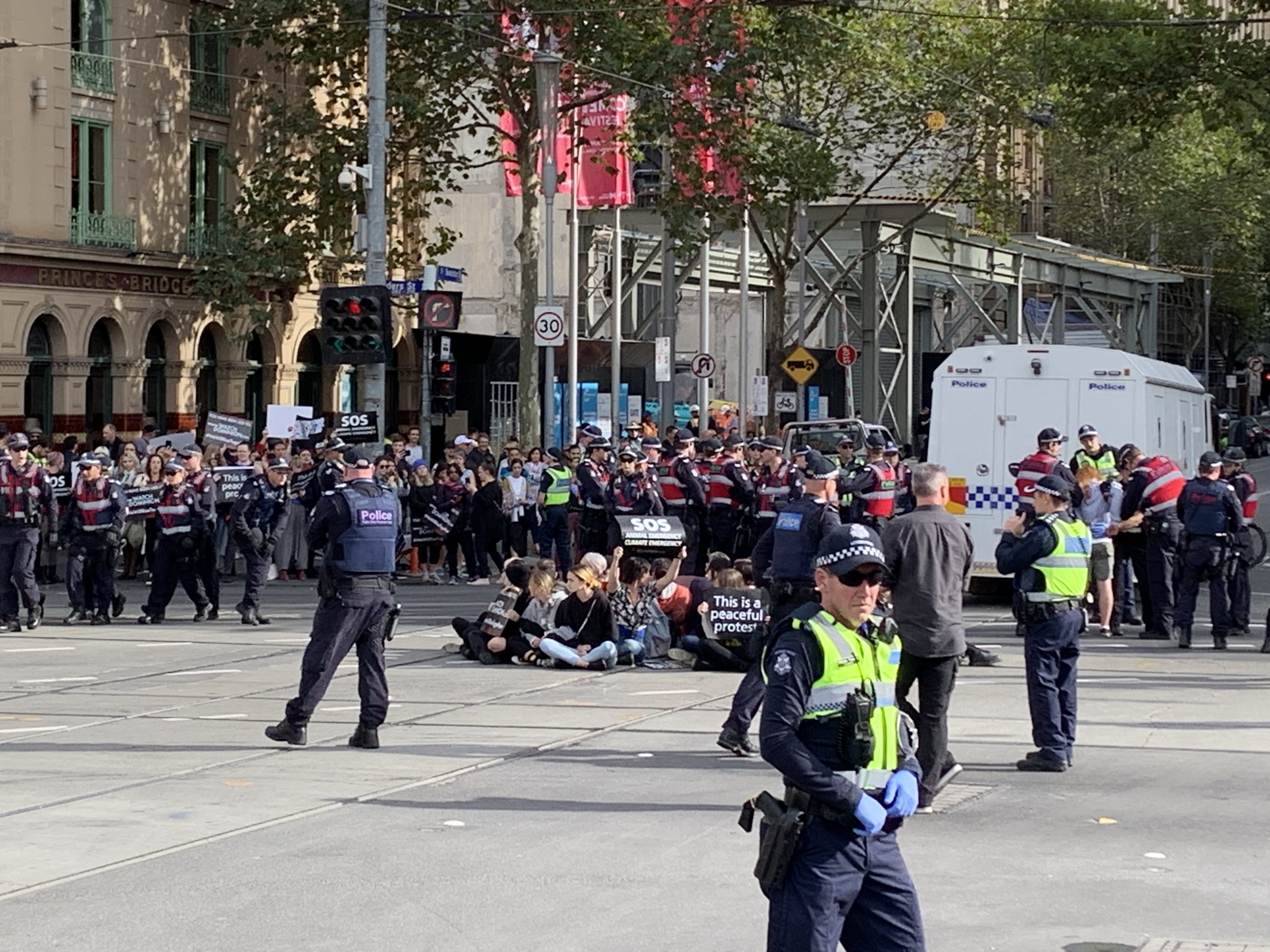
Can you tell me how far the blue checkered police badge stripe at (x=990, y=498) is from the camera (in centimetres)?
2302

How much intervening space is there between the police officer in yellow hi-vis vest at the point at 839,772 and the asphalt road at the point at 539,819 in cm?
216

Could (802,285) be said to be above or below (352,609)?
above

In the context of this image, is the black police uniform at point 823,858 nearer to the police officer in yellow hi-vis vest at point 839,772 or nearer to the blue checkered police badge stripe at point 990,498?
the police officer in yellow hi-vis vest at point 839,772

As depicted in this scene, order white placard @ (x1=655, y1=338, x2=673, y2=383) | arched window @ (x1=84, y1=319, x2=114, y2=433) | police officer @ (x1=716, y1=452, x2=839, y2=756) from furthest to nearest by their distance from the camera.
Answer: white placard @ (x1=655, y1=338, x2=673, y2=383) → arched window @ (x1=84, y1=319, x2=114, y2=433) → police officer @ (x1=716, y1=452, x2=839, y2=756)

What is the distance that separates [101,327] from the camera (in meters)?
37.0

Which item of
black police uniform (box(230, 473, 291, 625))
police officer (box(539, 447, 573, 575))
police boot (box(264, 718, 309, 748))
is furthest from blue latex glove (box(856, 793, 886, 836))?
police officer (box(539, 447, 573, 575))

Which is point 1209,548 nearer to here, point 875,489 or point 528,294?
point 875,489

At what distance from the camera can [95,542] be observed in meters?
22.1

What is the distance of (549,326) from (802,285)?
1728cm

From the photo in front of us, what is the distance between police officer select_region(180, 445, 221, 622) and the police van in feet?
25.0

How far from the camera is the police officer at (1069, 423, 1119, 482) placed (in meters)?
20.7

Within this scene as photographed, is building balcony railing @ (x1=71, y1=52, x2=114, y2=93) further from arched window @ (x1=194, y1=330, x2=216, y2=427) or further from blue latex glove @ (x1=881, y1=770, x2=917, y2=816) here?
blue latex glove @ (x1=881, y1=770, x2=917, y2=816)

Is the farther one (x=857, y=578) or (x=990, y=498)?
(x=990, y=498)

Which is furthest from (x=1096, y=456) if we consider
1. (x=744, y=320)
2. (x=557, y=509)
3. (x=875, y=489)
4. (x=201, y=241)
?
(x=744, y=320)
